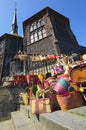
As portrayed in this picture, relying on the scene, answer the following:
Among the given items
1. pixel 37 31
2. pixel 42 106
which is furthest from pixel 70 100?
pixel 37 31

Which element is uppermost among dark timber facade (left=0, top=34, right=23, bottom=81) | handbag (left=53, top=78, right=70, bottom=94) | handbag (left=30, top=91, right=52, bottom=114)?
dark timber facade (left=0, top=34, right=23, bottom=81)

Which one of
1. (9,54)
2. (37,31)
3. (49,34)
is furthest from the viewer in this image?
(9,54)

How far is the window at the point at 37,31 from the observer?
544 inches

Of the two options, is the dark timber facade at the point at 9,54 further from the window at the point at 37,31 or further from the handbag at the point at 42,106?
the handbag at the point at 42,106

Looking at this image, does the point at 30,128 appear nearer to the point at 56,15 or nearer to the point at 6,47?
the point at 56,15

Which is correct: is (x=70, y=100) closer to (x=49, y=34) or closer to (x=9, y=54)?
(x=49, y=34)

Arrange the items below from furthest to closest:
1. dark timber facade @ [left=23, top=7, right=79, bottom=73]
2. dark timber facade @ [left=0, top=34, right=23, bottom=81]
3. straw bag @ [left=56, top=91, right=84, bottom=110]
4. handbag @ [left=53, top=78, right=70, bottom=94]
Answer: dark timber facade @ [left=0, top=34, right=23, bottom=81] → dark timber facade @ [left=23, top=7, right=79, bottom=73] → handbag @ [left=53, top=78, right=70, bottom=94] → straw bag @ [left=56, top=91, right=84, bottom=110]

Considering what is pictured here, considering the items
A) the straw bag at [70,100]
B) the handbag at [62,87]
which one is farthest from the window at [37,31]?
the straw bag at [70,100]

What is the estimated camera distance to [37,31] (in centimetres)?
1420

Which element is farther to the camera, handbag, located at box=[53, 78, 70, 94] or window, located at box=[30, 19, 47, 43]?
window, located at box=[30, 19, 47, 43]

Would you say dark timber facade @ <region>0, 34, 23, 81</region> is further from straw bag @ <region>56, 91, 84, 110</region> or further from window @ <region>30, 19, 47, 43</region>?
straw bag @ <region>56, 91, 84, 110</region>

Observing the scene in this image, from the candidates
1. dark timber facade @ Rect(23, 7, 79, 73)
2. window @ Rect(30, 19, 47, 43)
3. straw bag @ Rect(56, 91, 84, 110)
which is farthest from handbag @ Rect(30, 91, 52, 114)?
window @ Rect(30, 19, 47, 43)

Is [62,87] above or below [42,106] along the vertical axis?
above

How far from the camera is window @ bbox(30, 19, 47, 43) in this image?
45.3 ft
